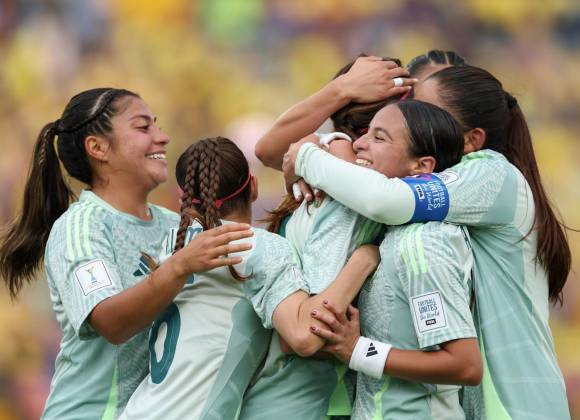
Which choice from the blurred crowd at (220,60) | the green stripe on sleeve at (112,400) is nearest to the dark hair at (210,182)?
the green stripe on sleeve at (112,400)

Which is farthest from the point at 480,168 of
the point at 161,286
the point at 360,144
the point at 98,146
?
the point at 98,146

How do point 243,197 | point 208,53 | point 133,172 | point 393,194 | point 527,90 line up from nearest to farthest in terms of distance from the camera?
1. point 393,194
2. point 243,197
3. point 133,172
4. point 527,90
5. point 208,53

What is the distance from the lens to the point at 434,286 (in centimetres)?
217

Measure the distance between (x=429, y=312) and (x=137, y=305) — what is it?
24.8 inches

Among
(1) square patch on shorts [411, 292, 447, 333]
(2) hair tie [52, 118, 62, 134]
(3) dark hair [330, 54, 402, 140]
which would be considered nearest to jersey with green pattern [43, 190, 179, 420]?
(2) hair tie [52, 118, 62, 134]

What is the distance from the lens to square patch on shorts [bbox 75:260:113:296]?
2426 mm

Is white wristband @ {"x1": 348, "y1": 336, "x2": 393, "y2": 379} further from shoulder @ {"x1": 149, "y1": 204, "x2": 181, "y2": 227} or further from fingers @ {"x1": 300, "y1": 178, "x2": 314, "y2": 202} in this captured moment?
shoulder @ {"x1": 149, "y1": 204, "x2": 181, "y2": 227}

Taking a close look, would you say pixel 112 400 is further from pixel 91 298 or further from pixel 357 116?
pixel 357 116

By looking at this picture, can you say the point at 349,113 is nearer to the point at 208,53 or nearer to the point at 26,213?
the point at 26,213

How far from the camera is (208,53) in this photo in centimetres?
562

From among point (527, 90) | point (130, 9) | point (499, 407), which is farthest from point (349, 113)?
point (130, 9)

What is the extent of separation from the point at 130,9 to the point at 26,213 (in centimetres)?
306

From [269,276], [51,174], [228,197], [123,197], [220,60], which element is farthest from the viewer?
[220,60]

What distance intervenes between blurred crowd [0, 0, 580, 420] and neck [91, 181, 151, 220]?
2534mm
